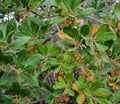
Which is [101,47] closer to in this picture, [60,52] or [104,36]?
[104,36]

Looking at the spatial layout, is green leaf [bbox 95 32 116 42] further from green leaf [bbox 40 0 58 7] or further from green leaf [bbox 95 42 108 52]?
green leaf [bbox 40 0 58 7]

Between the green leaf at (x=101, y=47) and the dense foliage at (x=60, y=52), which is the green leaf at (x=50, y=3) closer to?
the dense foliage at (x=60, y=52)

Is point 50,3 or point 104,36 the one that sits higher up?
point 50,3

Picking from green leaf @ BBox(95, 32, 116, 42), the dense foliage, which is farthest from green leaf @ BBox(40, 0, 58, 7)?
green leaf @ BBox(95, 32, 116, 42)

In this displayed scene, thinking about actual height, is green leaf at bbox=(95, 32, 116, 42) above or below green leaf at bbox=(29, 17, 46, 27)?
below

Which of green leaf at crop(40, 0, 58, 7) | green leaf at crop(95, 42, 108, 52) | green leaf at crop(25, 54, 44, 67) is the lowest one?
green leaf at crop(25, 54, 44, 67)

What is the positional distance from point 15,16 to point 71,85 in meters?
0.48

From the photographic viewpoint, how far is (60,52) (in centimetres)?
161

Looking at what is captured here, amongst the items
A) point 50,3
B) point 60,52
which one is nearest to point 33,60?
point 60,52

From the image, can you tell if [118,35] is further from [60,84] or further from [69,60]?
[60,84]

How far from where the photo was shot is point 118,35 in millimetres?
1618

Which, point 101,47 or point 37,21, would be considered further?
point 37,21

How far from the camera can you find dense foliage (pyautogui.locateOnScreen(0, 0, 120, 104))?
146 cm

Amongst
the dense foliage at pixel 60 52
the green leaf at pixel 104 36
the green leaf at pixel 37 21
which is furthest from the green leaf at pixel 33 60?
the green leaf at pixel 104 36
